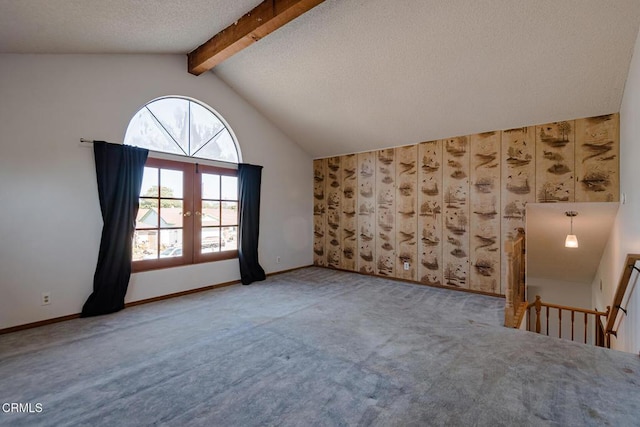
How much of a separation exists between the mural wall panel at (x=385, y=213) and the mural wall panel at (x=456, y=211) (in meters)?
0.89

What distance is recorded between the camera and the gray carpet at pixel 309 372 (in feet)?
5.43

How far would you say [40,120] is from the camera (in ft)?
9.64

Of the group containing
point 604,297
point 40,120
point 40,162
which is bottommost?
point 604,297

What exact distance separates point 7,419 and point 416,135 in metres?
5.12

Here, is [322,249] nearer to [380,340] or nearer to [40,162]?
[380,340]

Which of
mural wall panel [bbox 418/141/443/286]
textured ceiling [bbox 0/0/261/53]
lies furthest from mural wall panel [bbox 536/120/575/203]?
textured ceiling [bbox 0/0/261/53]

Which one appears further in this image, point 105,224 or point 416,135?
point 416,135

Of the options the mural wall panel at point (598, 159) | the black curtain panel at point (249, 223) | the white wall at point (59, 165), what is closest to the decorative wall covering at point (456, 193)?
the mural wall panel at point (598, 159)

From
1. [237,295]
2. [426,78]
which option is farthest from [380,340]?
[426,78]

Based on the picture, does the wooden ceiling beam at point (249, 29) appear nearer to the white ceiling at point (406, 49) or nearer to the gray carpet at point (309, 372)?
the white ceiling at point (406, 49)

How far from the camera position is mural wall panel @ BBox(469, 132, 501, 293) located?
13.5ft

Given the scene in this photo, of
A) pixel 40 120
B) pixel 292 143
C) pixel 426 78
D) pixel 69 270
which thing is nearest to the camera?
pixel 40 120

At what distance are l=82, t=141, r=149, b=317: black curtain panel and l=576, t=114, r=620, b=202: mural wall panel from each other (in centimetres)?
548

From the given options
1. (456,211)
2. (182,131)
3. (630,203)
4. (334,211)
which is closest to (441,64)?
(456,211)
